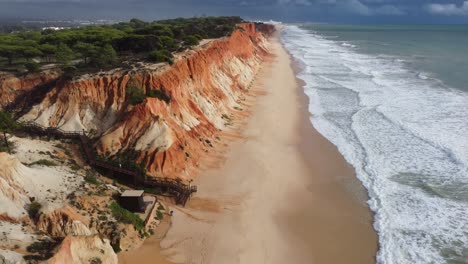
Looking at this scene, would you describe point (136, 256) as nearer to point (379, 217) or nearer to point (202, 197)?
point (202, 197)

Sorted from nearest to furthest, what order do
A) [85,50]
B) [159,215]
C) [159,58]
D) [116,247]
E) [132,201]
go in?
1. [116,247]
2. [132,201]
3. [159,215]
4. [159,58]
5. [85,50]

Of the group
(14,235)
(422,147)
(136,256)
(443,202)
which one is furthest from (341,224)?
(14,235)

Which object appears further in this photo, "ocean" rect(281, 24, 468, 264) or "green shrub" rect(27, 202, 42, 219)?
"ocean" rect(281, 24, 468, 264)

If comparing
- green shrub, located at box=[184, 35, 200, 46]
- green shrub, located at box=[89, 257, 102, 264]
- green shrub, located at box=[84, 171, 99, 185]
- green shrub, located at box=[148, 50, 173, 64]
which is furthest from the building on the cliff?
green shrub, located at box=[184, 35, 200, 46]

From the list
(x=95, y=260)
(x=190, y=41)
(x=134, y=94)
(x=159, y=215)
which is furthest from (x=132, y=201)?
(x=190, y=41)

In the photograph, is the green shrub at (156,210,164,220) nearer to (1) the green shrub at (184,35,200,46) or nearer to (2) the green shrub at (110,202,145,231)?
(2) the green shrub at (110,202,145,231)

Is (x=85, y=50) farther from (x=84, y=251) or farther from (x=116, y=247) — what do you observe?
(x=84, y=251)
